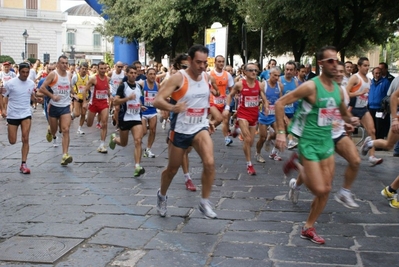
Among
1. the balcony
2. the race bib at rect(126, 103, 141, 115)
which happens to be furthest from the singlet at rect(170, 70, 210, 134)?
the balcony

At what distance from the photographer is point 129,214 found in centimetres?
650

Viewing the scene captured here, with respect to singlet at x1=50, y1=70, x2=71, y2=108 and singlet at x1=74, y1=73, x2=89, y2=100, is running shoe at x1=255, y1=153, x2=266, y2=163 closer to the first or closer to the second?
singlet at x1=50, y1=70, x2=71, y2=108

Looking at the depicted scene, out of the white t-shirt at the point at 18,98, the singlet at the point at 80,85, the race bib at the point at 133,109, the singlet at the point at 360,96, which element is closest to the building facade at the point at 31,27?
the singlet at the point at 80,85

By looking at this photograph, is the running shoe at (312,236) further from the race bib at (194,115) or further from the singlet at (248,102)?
the singlet at (248,102)

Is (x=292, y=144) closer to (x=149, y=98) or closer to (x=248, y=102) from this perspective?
(x=248, y=102)

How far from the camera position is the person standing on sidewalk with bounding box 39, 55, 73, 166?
996cm

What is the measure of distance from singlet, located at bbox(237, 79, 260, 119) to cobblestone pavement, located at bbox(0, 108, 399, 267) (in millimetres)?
870

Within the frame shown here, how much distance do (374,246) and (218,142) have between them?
819 centimetres

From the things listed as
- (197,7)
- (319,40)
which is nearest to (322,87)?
(319,40)

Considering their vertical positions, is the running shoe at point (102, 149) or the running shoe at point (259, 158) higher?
the running shoe at point (259, 158)

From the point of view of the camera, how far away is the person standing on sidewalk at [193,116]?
604 cm

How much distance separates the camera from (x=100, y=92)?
1199cm

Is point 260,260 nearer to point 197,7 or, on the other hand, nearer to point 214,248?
point 214,248

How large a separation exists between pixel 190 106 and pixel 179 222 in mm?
1174
